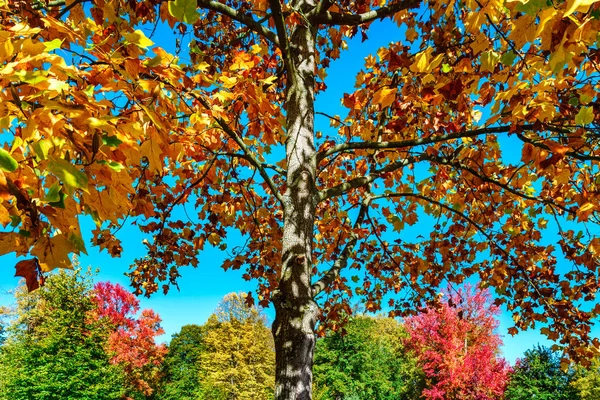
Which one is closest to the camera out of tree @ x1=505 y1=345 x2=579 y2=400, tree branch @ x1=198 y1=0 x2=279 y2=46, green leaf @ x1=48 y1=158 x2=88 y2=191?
green leaf @ x1=48 y1=158 x2=88 y2=191

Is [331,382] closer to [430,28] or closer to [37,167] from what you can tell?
[430,28]

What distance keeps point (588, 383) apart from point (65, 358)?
26007mm

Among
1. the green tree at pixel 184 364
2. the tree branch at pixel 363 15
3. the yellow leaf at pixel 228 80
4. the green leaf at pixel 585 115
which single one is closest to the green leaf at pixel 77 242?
the yellow leaf at pixel 228 80

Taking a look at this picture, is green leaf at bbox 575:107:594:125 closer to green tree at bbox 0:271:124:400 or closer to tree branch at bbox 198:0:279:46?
tree branch at bbox 198:0:279:46

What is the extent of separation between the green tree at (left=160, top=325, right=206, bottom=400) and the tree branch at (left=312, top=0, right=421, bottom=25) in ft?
101

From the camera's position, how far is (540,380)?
20375 millimetres

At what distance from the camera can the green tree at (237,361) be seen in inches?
996

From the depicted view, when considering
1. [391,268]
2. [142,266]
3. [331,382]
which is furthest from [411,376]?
[142,266]

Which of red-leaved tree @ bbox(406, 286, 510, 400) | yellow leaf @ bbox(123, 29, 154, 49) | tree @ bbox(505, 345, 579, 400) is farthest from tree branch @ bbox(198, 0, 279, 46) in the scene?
tree @ bbox(505, 345, 579, 400)

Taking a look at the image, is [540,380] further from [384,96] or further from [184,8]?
[184,8]

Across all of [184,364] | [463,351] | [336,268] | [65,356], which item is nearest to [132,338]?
[184,364]

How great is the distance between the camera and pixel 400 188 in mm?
6418

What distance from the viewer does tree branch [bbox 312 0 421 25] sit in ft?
10.4

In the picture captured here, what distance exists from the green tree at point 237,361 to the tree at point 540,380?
51.6 feet
